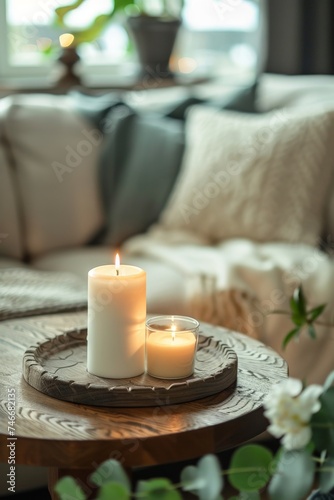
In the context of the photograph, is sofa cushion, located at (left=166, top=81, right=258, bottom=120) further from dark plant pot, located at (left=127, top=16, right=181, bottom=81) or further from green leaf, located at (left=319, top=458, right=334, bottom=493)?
green leaf, located at (left=319, top=458, right=334, bottom=493)

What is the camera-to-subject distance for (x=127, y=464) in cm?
101

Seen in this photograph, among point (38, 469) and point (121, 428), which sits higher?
point (121, 428)

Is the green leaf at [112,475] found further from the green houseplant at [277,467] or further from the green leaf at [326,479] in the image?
the green leaf at [326,479]

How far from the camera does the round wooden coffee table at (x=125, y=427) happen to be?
1.00 metres

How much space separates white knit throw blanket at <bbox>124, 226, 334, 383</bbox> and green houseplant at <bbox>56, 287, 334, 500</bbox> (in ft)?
3.96

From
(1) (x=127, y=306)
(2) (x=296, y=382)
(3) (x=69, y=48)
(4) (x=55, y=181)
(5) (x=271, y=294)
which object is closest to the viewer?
(2) (x=296, y=382)

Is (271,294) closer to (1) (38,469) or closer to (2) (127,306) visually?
(1) (38,469)

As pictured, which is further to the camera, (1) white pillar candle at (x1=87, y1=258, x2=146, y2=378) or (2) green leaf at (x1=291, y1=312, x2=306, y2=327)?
(1) white pillar candle at (x1=87, y1=258, x2=146, y2=378)

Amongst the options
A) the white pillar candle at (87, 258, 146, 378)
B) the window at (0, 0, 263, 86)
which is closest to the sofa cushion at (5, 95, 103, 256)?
the window at (0, 0, 263, 86)

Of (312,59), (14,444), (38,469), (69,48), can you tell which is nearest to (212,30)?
(312,59)

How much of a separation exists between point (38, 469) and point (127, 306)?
2.47 feet

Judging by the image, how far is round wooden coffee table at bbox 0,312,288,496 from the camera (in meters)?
1.00

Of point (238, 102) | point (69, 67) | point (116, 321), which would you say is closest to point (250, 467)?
point (116, 321)

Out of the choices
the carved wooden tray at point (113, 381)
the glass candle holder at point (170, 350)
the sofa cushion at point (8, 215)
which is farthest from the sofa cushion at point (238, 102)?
the glass candle holder at point (170, 350)
